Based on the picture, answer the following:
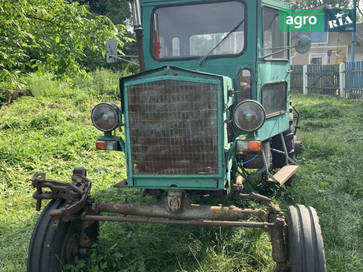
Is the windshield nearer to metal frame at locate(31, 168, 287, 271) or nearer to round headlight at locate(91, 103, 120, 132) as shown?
round headlight at locate(91, 103, 120, 132)

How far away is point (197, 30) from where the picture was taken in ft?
13.9

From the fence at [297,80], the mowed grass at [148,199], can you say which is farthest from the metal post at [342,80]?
the mowed grass at [148,199]

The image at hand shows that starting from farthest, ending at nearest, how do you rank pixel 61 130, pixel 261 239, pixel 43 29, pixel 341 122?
pixel 341 122 → pixel 61 130 → pixel 43 29 → pixel 261 239

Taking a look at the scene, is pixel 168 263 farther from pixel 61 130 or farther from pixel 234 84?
pixel 61 130

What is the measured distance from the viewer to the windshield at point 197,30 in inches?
163

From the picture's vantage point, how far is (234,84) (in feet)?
13.9

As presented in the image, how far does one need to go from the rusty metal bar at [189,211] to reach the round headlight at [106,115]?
28.4 inches

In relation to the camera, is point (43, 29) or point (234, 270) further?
point (43, 29)

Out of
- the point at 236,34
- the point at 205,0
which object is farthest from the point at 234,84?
the point at 205,0

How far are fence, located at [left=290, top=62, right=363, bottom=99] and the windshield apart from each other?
14579 millimetres

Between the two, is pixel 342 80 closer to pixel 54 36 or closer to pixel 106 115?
pixel 54 36

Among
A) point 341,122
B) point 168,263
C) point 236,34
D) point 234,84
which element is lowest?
point 168,263

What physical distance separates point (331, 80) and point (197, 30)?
16027 mm

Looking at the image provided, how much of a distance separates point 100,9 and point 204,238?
16.3 m
